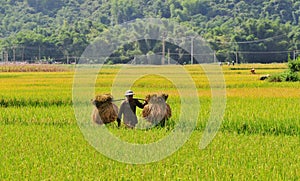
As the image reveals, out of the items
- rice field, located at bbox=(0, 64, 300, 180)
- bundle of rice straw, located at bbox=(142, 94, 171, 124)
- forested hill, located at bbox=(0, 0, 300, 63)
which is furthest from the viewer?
forested hill, located at bbox=(0, 0, 300, 63)

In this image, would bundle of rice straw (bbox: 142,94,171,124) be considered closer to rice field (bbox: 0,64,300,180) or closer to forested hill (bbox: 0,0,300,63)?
rice field (bbox: 0,64,300,180)

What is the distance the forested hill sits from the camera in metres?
44.0

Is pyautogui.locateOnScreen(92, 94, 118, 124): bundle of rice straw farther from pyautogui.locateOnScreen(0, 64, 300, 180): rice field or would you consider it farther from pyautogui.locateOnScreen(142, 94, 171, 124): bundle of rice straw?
pyautogui.locateOnScreen(142, 94, 171, 124): bundle of rice straw

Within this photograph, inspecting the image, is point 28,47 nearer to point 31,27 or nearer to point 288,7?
point 31,27

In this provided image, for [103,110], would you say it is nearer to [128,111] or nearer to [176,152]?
[128,111]

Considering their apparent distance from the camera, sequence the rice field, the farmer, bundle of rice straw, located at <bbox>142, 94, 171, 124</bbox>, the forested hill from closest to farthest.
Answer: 1. the rice field
2. the farmer
3. bundle of rice straw, located at <bbox>142, 94, 171, 124</bbox>
4. the forested hill

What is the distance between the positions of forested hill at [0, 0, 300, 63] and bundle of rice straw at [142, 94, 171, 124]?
2529 centimetres

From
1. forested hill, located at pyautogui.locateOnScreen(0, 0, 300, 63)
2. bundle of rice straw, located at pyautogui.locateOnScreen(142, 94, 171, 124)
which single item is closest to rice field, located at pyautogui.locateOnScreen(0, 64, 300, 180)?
bundle of rice straw, located at pyautogui.locateOnScreen(142, 94, 171, 124)

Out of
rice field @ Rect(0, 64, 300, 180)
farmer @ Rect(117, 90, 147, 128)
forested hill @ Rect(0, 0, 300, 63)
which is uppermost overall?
forested hill @ Rect(0, 0, 300, 63)

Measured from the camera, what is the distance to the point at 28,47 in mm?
46531

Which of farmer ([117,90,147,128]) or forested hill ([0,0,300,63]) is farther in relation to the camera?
forested hill ([0,0,300,63])

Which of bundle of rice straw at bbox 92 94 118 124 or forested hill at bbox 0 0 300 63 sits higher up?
forested hill at bbox 0 0 300 63

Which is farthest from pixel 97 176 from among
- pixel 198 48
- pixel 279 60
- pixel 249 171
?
pixel 279 60

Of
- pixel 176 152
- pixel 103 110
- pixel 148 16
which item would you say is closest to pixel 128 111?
pixel 103 110
